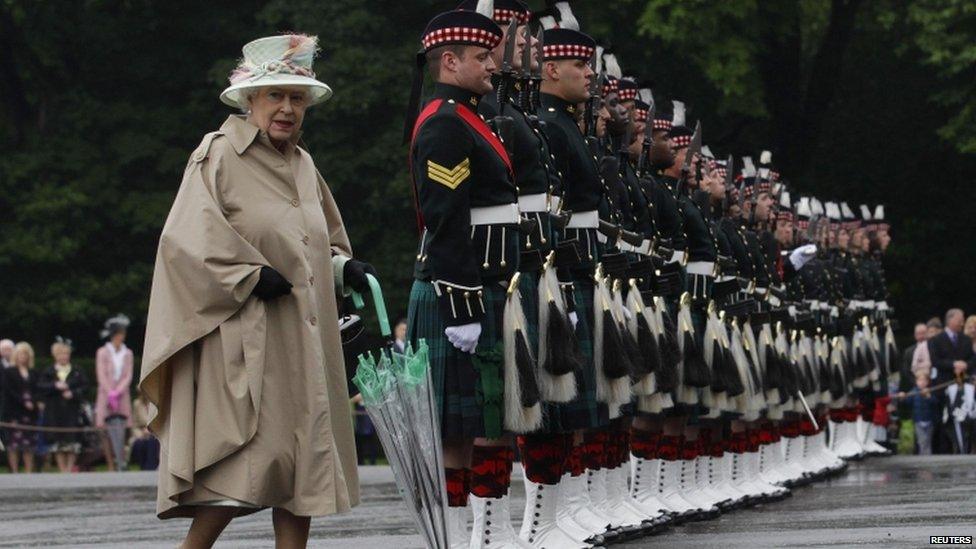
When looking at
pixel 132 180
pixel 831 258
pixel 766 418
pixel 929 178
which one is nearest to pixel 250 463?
pixel 766 418

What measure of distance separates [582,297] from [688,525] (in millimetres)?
2375

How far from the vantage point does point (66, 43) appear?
34.7 m

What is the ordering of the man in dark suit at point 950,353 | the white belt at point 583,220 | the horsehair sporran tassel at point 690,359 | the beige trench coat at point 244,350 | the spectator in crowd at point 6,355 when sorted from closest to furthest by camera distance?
the beige trench coat at point 244,350 → the white belt at point 583,220 → the horsehair sporran tassel at point 690,359 → the spectator in crowd at point 6,355 → the man in dark suit at point 950,353

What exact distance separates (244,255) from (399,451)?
1082mm

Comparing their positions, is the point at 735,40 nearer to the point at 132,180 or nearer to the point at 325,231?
the point at 132,180

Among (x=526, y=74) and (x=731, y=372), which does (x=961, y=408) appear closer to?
(x=731, y=372)

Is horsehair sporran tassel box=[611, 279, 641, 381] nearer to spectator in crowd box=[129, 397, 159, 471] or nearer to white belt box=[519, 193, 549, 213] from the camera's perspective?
white belt box=[519, 193, 549, 213]

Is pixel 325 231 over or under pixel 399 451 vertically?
over

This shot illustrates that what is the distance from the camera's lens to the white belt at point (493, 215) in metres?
9.15

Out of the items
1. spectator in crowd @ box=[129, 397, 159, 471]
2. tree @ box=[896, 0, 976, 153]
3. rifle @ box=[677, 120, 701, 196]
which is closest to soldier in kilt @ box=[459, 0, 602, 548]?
rifle @ box=[677, 120, 701, 196]

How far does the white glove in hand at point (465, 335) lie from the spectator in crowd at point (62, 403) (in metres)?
16.7

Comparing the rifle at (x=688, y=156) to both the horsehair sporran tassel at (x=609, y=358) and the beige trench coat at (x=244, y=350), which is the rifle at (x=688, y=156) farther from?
the beige trench coat at (x=244, y=350)

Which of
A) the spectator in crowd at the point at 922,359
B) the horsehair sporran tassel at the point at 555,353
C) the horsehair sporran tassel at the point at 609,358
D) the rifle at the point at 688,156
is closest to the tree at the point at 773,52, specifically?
the spectator in crowd at the point at 922,359

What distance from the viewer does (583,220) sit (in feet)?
34.7
